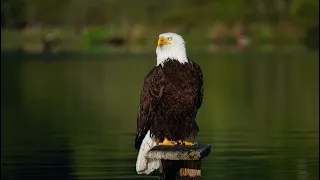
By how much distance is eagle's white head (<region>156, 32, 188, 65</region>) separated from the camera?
1329cm

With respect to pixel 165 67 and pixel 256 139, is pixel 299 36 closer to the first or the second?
pixel 256 139

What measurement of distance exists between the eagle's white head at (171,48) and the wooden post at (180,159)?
852mm

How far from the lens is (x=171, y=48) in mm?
13297

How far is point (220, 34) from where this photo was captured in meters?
99.4

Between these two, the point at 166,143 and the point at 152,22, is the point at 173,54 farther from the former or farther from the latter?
the point at 152,22

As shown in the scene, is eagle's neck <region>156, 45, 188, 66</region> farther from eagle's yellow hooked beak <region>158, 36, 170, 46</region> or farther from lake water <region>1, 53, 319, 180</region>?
lake water <region>1, 53, 319, 180</region>

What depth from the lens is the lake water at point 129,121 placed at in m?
19.0

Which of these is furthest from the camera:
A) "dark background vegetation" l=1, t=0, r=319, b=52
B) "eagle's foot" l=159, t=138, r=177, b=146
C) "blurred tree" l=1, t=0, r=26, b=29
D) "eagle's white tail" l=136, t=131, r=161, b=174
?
"blurred tree" l=1, t=0, r=26, b=29

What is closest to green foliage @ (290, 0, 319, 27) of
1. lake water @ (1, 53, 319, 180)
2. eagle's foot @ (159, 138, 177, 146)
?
lake water @ (1, 53, 319, 180)

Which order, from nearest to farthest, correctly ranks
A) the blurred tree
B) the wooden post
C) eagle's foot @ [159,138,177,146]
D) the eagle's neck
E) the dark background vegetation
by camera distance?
the wooden post < the eagle's neck < eagle's foot @ [159,138,177,146] < the dark background vegetation < the blurred tree

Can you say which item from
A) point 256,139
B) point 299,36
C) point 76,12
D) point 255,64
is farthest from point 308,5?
point 256,139

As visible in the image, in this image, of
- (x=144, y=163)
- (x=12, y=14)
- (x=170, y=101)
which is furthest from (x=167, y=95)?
(x=12, y=14)

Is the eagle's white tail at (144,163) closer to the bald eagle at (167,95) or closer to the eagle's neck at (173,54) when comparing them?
the bald eagle at (167,95)

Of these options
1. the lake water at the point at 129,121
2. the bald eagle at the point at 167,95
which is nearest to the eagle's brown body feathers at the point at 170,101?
the bald eagle at the point at 167,95
